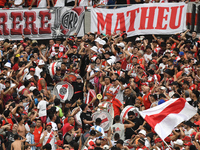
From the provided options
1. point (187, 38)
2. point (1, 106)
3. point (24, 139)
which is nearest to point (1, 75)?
point (1, 106)

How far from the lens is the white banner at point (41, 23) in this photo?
2531 cm

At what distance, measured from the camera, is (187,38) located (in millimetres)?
23859

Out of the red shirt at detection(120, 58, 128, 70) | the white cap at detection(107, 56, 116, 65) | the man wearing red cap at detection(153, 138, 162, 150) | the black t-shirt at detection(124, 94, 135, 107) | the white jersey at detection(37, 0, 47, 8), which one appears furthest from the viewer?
the white jersey at detection(37, 0, 47, 8)

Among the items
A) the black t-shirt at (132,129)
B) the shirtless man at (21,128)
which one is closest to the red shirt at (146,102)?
the black t-shirt at (132,129)

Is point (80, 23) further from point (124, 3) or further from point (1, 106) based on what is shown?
point (1, 106)

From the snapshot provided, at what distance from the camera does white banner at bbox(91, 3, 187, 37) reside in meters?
24.5

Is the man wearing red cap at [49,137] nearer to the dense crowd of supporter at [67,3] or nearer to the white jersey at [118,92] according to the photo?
the white jersey at [118,92]

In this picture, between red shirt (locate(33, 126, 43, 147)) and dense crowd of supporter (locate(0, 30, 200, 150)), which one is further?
red shirt (locate(33, 126, 43, 147))

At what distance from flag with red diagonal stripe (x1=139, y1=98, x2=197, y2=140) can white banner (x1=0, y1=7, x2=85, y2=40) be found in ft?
32.6

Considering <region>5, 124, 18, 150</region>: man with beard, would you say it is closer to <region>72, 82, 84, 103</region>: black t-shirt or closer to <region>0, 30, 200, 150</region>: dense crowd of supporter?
<region>0, 30, 200, 150</region>: dense crowd of supporter

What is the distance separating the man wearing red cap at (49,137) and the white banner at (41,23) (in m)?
8.63

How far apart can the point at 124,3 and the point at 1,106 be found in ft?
28.8

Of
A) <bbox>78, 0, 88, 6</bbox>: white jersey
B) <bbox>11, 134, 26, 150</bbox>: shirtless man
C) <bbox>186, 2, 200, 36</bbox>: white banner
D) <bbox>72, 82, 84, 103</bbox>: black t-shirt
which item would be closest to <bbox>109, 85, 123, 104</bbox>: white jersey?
<bbox>72, 82, 84, 103</bbox>: black t-shirt

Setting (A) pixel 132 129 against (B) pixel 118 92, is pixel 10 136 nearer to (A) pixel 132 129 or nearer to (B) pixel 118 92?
(A) pixel 132 129
